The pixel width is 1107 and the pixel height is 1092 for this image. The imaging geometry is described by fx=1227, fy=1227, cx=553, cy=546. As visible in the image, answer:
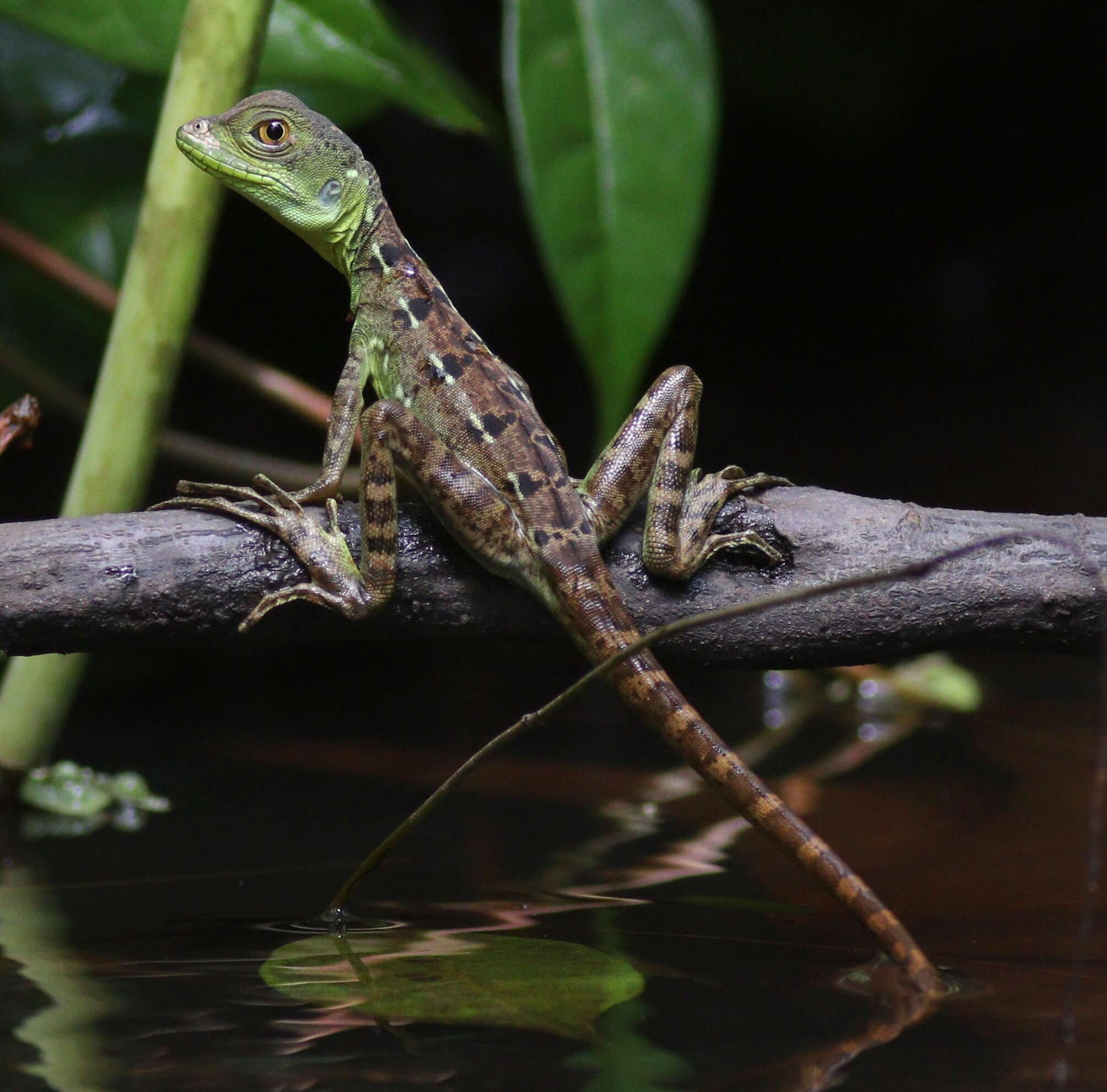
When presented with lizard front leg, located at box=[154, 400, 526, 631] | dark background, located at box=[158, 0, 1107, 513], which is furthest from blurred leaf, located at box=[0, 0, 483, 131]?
dark background, located at box=[158, 0, 1107, 513]

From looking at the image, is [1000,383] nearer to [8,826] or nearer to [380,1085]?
[8,826]

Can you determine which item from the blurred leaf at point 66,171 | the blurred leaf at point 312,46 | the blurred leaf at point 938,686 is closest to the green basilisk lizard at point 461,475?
the blurred leaf at point 312,46

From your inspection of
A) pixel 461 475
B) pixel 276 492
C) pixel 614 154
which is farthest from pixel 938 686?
pixel 276 492

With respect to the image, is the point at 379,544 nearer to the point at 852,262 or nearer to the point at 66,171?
the point at 66,171

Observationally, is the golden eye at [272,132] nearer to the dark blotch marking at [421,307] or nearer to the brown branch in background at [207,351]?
the dark blotch marking at [421,307]

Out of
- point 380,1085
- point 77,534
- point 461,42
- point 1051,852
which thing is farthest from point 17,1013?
point 461,42

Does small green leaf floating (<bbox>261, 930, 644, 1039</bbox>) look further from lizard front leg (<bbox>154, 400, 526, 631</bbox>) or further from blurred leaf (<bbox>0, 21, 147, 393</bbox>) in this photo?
blurred leaf (<bbox>0, 21, 147, 393</bbox>)
